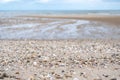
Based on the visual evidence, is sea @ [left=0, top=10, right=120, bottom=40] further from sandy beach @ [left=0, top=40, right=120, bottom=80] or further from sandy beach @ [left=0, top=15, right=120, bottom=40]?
sandy beach @ [left=0, top=40, right=120, bottom=80]

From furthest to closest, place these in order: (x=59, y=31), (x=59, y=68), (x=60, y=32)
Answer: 1. (x=59, y=31)
2. (x=60, y=32)
3. (x=59, y=68)

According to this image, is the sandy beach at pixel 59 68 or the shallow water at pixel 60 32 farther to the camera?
the shallow water at pixel 60 32

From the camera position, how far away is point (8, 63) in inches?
339

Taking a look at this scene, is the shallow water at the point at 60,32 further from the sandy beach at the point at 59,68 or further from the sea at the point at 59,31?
the sandy beach at the point at 59,68

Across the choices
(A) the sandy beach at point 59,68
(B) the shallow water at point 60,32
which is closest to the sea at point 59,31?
(B) the shallow water at point 60,32

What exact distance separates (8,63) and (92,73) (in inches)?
121

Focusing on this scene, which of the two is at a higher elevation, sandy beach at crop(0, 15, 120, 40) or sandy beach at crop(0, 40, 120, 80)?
sandy beach at crop(0, 40, 120, 80)

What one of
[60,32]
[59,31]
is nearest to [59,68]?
Answer: [60,32]

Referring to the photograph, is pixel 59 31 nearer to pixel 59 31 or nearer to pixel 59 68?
pixel 59 31

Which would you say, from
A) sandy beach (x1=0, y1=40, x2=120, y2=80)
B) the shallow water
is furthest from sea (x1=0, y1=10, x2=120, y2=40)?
sandy beach (x1=0, y1=40, x2=120, y2=80)

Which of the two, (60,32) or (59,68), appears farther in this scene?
(60,32)

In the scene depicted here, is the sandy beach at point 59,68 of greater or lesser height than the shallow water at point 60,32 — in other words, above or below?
above

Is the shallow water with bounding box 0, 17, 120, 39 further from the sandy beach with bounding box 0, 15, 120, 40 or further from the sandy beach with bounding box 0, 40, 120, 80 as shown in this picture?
the sandy beach with bounding box 0, 40, 120, 80

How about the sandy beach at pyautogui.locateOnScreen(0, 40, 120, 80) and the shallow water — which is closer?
the sandy beach at pyautogui.locateOnScreen(0, 40, 120, 80)
